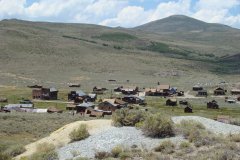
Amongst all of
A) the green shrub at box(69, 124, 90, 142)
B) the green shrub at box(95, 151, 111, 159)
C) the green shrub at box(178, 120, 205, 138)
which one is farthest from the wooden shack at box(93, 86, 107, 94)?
the green shrub at box(95, 151, 111, 159)

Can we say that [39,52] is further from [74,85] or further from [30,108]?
[30,108]

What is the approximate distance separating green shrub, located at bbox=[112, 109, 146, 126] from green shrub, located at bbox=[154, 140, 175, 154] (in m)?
4.56

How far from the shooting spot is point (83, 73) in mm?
156000

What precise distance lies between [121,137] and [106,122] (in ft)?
14.0

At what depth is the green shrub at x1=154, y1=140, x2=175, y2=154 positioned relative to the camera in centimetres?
1881

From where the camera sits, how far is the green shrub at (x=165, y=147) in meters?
18.8

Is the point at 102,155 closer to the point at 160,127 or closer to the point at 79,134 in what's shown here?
the point at 160,127

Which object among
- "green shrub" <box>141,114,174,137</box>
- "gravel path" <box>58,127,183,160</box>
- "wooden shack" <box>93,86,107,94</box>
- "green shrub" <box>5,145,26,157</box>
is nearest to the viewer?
"gravel path" <box>58,127,183,160</box>

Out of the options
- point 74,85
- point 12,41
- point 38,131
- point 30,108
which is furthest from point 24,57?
point 38,131

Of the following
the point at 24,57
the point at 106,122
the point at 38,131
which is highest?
the point at 24,57

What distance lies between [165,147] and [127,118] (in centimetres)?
511

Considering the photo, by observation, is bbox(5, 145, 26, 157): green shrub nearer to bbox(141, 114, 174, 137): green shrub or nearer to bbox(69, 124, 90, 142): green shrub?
bbox(69, 124, 90, 142): green shrub

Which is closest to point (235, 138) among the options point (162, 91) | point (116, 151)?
point (116, 151)

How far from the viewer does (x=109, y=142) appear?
822 inches
